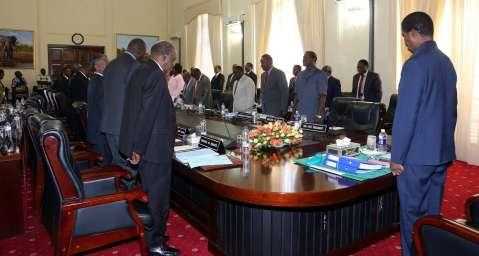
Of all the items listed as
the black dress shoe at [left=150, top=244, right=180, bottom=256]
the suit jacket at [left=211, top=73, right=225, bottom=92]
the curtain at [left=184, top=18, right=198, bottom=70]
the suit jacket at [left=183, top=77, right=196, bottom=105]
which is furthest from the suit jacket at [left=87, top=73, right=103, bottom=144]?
the curtain at [left=184, top=18, right=198, bottom=70]

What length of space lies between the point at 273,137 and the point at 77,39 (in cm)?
1168

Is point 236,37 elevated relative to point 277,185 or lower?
elevated

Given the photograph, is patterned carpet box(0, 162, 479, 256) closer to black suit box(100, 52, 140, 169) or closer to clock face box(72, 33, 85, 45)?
black suit box(100, 52, 140, 169)

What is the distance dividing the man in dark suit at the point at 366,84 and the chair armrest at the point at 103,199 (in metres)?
4.99

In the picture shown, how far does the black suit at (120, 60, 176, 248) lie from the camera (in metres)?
2.31

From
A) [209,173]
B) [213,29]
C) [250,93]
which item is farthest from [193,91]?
[209,173]

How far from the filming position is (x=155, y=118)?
2.32 metres

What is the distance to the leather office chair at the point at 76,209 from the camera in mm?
2061

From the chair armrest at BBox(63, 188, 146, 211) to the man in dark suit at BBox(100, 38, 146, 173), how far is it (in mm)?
1325

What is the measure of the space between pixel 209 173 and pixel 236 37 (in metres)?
8.62

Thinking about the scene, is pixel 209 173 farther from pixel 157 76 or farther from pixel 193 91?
pixel 193 91

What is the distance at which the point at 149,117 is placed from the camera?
2.30m

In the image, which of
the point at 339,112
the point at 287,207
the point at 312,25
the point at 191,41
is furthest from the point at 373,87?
the point at 191,41

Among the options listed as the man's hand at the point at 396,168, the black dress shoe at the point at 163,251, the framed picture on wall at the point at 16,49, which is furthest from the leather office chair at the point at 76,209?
the framed picture on wall at the point at 16,49
